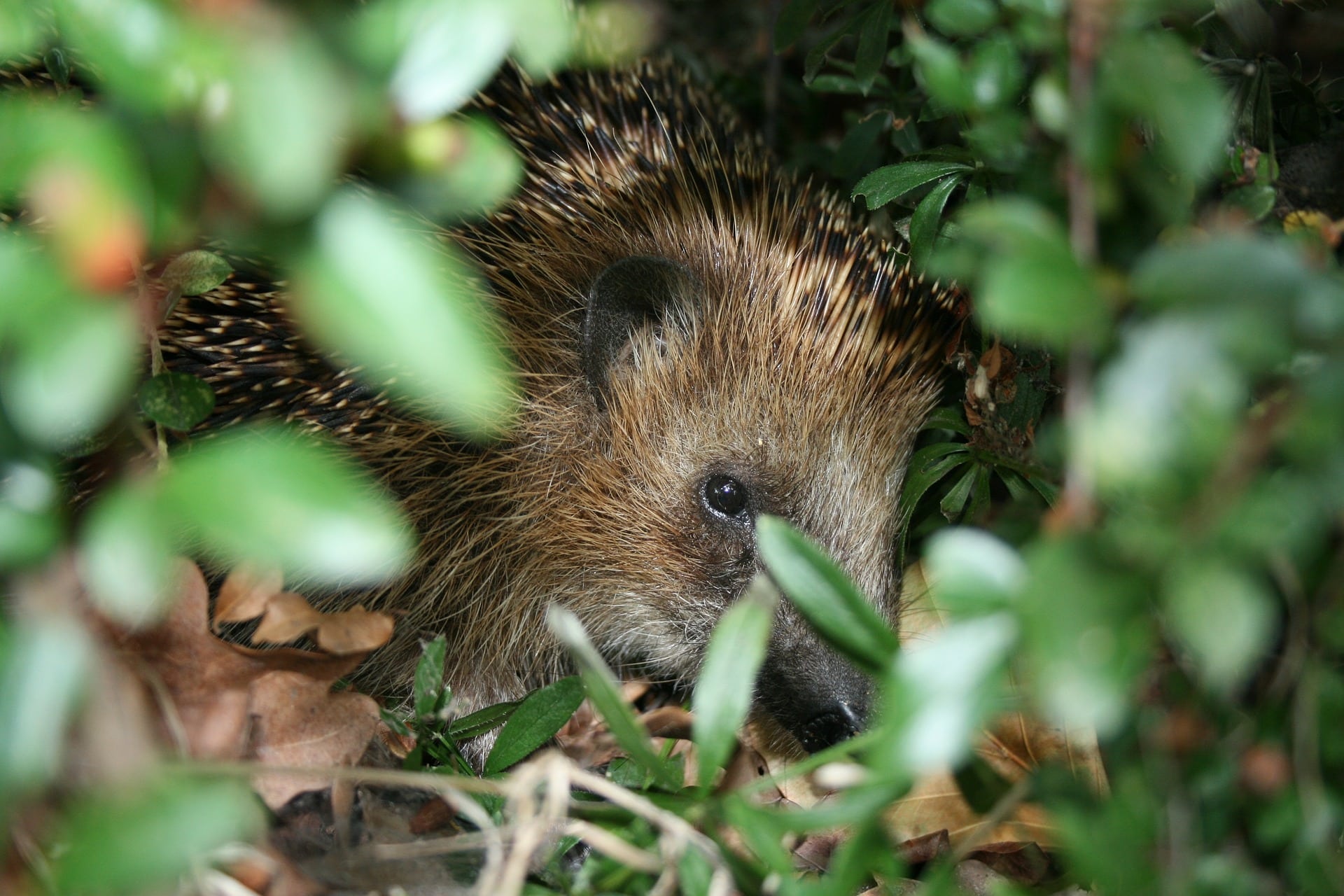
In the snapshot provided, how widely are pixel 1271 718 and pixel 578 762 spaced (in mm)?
1175

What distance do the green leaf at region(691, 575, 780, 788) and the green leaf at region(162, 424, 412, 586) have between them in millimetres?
512

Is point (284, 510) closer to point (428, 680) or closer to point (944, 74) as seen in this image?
point (944, 74)

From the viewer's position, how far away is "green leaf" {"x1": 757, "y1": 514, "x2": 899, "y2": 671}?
4.68 feet

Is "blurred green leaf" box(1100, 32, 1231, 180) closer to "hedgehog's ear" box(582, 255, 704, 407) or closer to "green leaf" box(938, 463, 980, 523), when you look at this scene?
"green leaf" box(938, 463, 980, 523)

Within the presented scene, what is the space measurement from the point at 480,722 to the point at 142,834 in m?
1.45

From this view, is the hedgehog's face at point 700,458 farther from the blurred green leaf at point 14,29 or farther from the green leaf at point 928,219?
the blurred green leaf at point 14,29

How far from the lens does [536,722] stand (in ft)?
7.16

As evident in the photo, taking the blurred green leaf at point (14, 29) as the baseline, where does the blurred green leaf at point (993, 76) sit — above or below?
below

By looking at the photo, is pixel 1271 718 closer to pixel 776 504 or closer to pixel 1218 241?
pixel 1218 241

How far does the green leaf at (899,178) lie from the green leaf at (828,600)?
1.13m

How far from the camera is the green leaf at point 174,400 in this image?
5.71ft

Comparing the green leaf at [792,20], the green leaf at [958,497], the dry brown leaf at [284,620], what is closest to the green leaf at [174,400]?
the dry brown leaf at [284,620]

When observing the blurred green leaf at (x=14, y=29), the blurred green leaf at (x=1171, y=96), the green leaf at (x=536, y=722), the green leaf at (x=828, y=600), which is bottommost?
the green leaf at (x=536, y=722)

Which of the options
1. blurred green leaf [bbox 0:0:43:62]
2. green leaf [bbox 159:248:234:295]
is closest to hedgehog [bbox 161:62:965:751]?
green leaf [bbox 159:248:234:295]
